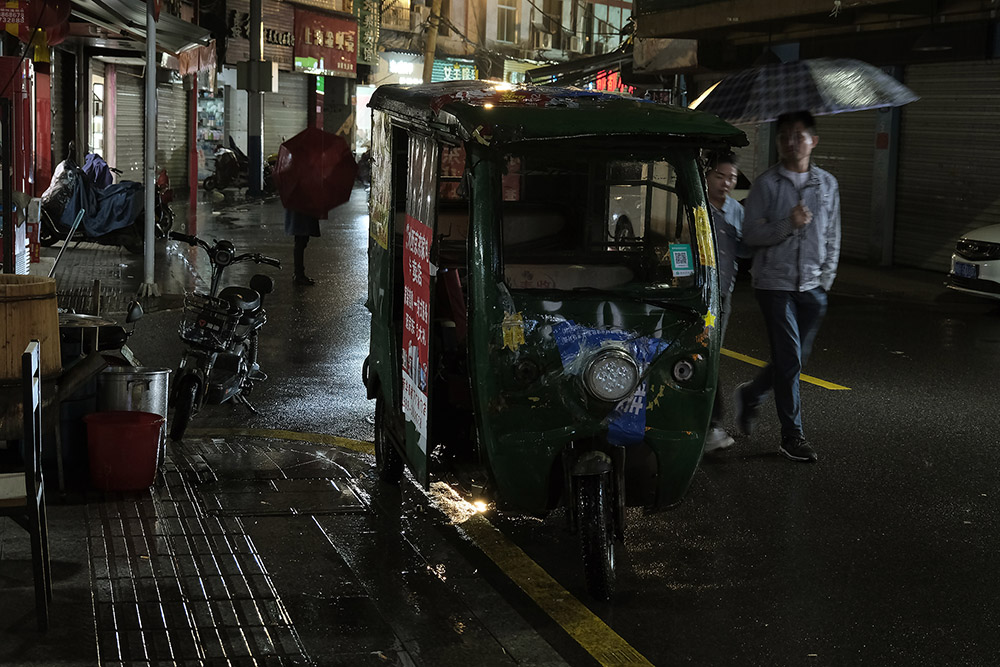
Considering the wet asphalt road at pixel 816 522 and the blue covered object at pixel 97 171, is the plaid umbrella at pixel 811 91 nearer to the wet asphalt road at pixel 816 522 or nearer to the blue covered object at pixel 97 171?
the wet asphalt road at pixel 816 522

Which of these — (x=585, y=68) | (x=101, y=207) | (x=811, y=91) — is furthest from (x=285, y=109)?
(x=811, y=91)

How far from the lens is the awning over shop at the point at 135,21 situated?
47.6 ft

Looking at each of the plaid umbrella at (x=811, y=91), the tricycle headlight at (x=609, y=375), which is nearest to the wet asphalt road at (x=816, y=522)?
the tricycle headlight at (x=609, y=375)

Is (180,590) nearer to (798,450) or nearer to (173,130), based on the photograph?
(798,450)

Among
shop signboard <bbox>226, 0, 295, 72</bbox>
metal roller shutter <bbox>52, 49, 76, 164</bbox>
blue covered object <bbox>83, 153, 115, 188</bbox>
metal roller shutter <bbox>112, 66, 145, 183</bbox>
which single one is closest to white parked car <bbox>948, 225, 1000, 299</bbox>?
blue covered object <bbox>83, 153, 115, 188</bbox>

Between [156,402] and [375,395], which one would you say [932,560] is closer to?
[375,395]

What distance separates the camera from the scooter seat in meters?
7.99

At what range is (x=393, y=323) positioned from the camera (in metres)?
6.21

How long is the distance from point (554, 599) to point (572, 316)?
120 centimetres

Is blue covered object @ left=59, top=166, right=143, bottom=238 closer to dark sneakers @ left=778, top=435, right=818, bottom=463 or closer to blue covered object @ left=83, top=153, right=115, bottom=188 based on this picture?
blue covered object @ left=83, top=153, right=115, bottom=188

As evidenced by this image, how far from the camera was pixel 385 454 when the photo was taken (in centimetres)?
661

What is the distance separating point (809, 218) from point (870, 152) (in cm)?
1305

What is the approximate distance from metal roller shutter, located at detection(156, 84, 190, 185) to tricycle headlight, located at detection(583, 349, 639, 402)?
25077mm

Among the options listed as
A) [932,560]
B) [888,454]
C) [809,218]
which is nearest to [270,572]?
[932,560]
